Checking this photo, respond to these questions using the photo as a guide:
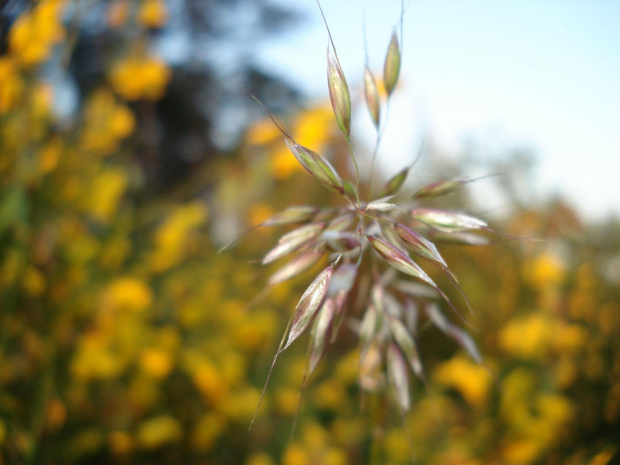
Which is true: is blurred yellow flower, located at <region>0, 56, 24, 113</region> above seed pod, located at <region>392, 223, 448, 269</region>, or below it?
above

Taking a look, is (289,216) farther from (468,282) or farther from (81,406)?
(468,282)

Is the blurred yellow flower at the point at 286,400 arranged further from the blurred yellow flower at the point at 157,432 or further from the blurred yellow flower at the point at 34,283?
the blurred yellow flower at the point at 34,283

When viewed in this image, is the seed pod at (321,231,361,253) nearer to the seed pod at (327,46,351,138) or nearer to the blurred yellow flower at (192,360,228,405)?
the seed pod at (327,46,351,138)

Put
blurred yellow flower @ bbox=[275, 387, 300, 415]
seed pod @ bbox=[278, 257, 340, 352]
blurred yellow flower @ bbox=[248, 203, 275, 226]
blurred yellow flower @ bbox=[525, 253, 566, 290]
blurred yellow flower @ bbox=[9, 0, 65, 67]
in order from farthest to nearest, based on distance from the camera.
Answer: blurred yellow flower @ bbox=[248, 203, 275, 226]
blurred yellow flower @ bbox=[525, 253, 566, 290]
blurred yellow flower @ bbox=[275, 387, 300, 415]
blurred yellow flower @ bbox=[9, 0, 65, 67]
seed pod @ bbox=[278, 257, 340, 352]

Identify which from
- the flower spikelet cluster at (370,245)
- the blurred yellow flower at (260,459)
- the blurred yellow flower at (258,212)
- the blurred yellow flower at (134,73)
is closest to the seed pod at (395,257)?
the flower spikelet cluster at (370,245)

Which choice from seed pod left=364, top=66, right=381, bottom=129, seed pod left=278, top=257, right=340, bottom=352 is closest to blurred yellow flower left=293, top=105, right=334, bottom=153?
seed pod left=364, top=66, right=381, bottom=129

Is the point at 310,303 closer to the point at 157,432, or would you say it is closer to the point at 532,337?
the point at 157,432

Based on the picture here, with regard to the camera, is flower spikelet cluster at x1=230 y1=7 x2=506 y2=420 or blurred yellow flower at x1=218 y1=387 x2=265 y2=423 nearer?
flower spikelet cluster at x1=230 y1=7 x2=506 y2=420

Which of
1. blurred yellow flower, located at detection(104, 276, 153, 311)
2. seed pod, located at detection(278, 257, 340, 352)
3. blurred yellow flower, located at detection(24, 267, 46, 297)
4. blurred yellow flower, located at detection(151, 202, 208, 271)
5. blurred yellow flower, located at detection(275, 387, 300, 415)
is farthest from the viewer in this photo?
blurred yellow flower, located at detection(151, 202, 208, 271)
